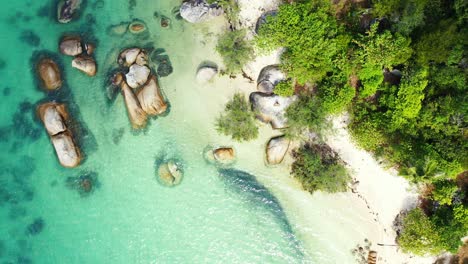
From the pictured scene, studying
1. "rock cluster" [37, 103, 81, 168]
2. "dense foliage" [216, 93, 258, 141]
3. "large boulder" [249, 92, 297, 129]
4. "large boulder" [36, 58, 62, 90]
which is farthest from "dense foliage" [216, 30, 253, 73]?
"rock cluster" [37, 103, 81, 168]

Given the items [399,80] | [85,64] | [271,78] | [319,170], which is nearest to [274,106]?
[271,78]

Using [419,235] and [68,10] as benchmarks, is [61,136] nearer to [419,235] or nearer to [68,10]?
[68,10]

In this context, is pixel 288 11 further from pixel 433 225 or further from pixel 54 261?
pixel 54 261

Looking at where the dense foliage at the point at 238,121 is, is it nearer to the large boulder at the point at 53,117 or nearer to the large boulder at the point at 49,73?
the large boulder at the point at 53,117

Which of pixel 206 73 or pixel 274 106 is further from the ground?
pixel 206 73

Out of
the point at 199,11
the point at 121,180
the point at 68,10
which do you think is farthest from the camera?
the point at 68,10
